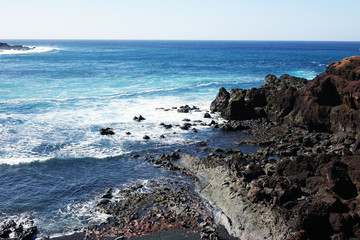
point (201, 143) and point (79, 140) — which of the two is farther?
point (79, 140)

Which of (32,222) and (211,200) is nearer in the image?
(32,222)

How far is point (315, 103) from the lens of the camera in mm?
37375

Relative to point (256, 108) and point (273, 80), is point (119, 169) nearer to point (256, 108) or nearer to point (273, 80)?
point (256, 108)

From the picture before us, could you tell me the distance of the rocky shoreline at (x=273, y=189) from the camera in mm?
18891

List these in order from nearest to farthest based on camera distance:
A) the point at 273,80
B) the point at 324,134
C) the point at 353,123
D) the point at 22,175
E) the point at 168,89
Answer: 1. the point at 22,175
2. the point at 353,123
3. the point at 324,134
4. the point at 273,80
5. the point at 168,89

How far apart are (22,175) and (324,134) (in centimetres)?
3178

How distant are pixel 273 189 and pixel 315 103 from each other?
65.3 ft

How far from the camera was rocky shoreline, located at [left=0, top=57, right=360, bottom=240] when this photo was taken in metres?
18.9

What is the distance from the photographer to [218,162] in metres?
29.3

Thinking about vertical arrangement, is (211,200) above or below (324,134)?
below

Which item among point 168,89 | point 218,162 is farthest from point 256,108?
point 168,89

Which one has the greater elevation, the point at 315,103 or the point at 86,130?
the point at 315,103

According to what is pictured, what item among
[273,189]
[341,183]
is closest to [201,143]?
[273,189]

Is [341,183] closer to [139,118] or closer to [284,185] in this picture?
[284,185]
